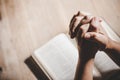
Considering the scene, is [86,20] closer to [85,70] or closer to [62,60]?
[85,70]

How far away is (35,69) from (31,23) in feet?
1.30

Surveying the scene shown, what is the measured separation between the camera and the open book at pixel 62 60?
3.26ft

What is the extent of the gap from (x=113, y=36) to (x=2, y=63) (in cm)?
68

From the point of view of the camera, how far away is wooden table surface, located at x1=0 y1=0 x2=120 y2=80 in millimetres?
1257

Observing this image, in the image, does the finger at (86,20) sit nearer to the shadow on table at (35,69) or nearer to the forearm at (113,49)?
the forearm at (113,49)

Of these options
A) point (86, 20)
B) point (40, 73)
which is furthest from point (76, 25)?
point (40, 73)

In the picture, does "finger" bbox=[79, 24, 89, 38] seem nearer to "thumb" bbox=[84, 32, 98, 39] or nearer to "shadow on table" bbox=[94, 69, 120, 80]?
"thumb" bbox=[84, 32, 98, 39]

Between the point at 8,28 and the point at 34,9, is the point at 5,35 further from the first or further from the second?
the point at 34,9

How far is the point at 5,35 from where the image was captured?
1408 millimetres

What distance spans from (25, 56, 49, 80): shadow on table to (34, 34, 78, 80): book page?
0.08 meters

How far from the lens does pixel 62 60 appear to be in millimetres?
1039

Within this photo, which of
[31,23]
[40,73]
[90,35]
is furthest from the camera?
[31,23]

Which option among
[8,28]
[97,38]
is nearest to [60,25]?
[8,28]

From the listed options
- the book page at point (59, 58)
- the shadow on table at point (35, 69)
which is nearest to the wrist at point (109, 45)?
the book page at point (59, 58)
